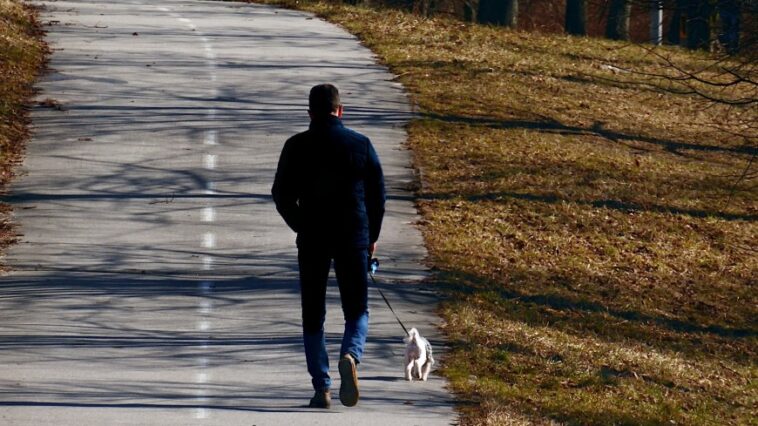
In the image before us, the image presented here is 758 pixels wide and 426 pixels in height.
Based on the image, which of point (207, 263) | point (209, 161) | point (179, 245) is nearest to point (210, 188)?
point (209, 161)

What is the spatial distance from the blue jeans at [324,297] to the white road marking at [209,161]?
30.6 feet

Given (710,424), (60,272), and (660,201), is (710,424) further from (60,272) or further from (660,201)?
(660,201)

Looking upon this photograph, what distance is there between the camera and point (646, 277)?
1537 centimetres

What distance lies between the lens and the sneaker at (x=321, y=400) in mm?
8445

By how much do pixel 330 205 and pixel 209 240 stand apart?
6.34m

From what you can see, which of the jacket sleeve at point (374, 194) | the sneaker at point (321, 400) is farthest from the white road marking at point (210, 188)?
the jacket sleeve at point (374, 194)

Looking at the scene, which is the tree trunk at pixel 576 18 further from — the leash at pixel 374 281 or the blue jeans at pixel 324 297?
the blue jeans at pixel 324 297

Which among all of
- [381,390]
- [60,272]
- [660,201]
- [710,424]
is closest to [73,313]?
[60,272]

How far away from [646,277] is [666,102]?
12.7 m

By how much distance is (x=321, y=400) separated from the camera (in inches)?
333

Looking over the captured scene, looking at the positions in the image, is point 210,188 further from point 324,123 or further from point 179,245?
point 324,123

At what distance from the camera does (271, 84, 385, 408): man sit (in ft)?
26.8

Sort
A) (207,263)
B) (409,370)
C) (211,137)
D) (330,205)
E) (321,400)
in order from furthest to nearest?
(211,137) → (207,263) → (409,370) → (321,400) → (330,205)

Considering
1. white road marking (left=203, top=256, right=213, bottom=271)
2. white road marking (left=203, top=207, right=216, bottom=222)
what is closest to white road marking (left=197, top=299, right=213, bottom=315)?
white road marking (left=203, top=256, right=213, bottom=271)
